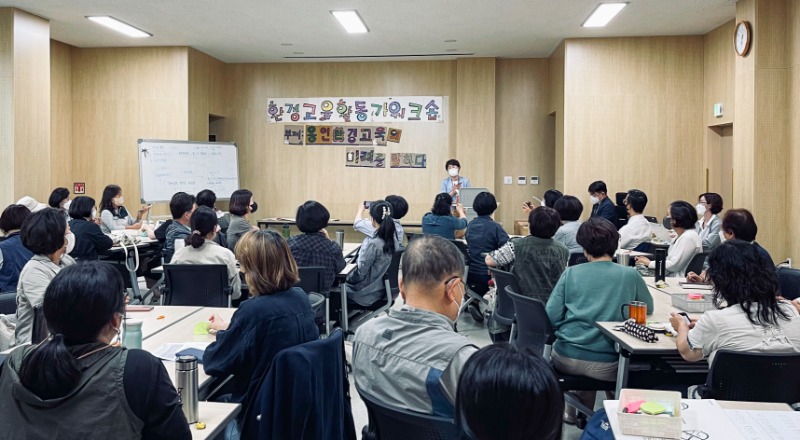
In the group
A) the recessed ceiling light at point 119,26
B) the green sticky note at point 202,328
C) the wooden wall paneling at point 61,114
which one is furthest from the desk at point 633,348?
the wooden wall paneling at point 61,114

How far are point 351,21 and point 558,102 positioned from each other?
349cm

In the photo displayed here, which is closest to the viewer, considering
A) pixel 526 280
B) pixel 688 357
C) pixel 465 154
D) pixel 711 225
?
pixel 688 357

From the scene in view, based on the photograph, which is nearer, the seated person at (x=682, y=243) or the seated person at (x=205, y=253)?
the seated person at (x=205, y=253)

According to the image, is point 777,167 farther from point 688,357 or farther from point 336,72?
point 336,72

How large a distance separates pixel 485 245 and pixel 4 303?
3.68 m

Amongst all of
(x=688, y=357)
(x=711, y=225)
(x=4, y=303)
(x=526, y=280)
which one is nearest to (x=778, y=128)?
(x=711, y=225)

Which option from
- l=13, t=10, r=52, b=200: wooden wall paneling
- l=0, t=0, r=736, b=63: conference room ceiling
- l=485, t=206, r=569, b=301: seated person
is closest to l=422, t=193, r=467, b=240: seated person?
l=485, t=206, r=569, b=301: seated person

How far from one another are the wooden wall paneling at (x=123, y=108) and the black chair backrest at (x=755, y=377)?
28.7 ft

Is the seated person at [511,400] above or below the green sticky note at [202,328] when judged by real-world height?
above

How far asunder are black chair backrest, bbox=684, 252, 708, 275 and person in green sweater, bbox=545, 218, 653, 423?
1808mm

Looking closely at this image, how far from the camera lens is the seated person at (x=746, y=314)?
7.91ft

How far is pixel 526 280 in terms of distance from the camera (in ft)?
13.6

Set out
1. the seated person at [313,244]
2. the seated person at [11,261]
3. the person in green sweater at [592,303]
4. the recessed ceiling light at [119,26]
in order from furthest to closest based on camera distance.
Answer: the recessed ceiling light at [119,26] < the seated person at [313,244] < the seated person at [11,261] < the person in green sweater at [592,303]

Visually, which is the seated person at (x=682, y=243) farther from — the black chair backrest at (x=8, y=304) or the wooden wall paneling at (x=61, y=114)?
the wooden wall paneling at (x=61, y=114)
